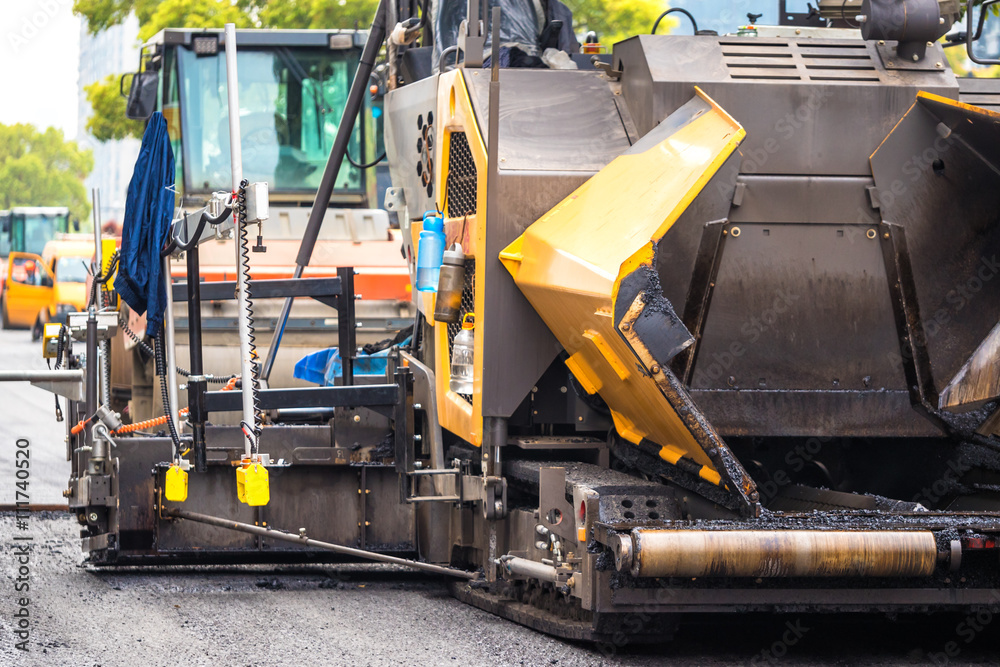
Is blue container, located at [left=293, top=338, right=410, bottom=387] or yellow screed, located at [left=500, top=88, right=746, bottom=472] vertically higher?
yellow screed, located at [left=500, top=88, right=746, bottom=472]

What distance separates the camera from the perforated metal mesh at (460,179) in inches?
262

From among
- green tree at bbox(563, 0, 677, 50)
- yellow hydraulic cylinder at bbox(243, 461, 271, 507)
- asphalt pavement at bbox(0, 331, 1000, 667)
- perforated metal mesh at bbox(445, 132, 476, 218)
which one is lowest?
asphalt pavement at bbox(0, 331, 1000, 667)

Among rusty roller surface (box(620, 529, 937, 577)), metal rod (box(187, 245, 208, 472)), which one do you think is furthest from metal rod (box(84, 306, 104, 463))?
rusty roller surface (box(620, 529, 937, 577))

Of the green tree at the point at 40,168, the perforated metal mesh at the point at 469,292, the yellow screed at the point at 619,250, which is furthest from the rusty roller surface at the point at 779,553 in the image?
the green tree at the point at 40,168

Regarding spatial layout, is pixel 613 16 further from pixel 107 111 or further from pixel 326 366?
pixel 326 366

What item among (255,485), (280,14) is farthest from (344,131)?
(280,14)

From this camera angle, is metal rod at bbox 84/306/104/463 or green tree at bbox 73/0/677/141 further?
green tree at bbox 73/0/677/141

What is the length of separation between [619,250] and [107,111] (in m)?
23.8

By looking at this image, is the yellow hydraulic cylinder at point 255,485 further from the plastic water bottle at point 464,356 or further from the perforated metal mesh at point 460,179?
the perforated metal mesh at point 460,179

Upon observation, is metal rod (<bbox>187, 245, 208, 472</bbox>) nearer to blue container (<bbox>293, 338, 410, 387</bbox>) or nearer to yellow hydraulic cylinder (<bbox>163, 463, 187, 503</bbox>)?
yellow hydraulic cylinder (<bbox>163, 463, 187, 503</bbox>)

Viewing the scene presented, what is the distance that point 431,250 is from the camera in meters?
7.00

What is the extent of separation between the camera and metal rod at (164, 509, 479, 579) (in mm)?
7180

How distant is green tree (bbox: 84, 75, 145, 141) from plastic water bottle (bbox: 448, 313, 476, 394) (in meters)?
21.7

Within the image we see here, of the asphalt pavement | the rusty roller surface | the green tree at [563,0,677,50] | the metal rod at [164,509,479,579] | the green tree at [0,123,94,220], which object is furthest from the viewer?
the green tree at [0,123,94,220]
